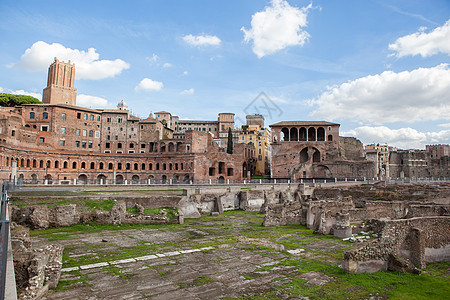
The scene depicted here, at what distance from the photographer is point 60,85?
72.5 metres

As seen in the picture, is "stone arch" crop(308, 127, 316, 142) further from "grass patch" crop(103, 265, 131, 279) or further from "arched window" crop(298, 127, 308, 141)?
"grass patch" crop(103, 265, 131, 279)

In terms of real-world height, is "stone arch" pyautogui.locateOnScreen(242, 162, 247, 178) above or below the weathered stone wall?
above

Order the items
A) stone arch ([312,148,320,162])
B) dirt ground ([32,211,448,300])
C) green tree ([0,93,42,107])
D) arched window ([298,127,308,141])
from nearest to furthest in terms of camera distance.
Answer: dirt ground ([32,211,448,300]) → green tree ([0,93,42,107]) → stone arch ([312,148,320,162]) → arched window ([298,127,308,141])

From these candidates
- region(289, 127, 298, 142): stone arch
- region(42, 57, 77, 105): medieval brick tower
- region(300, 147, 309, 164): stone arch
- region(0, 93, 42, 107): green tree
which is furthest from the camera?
region(289, 127, 298, 142): stone arch

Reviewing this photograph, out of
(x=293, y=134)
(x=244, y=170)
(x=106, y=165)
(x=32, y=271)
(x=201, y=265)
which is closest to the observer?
(x=32, y=271)

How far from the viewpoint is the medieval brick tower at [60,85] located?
71.2 m

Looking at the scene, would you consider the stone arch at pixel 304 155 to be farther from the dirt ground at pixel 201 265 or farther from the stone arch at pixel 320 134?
the dirt ground at pixel 201 265

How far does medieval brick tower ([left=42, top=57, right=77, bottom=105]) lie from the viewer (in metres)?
71.2

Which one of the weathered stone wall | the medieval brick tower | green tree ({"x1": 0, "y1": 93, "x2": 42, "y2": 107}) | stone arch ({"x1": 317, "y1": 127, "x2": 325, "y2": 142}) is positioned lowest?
the weathered stone wall

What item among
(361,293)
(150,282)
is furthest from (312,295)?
(150,282)

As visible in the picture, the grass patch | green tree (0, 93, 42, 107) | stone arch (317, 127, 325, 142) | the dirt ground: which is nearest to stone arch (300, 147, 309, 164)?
stone arch (317, 127, 325, 142)

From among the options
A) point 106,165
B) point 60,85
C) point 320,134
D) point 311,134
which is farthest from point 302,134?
point 60,85

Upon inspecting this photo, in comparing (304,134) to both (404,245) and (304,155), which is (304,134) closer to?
(304,155)

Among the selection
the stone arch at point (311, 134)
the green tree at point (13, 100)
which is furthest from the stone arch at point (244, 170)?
the green tree at point (13, 100)
